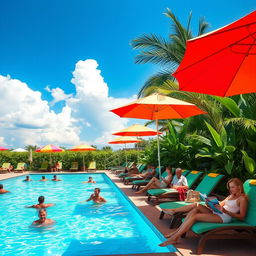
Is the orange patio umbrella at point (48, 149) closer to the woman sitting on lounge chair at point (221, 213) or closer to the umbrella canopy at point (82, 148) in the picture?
the umbrella canopy at point (82, 148)

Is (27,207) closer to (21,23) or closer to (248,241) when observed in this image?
(248,241)

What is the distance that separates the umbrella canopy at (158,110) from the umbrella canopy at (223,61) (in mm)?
3214

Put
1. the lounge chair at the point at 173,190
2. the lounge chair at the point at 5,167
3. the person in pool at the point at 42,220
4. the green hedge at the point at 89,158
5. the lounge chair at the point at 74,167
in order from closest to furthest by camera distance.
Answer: the person in pool at the point at 42,220, the lounge chair at the point at 173,190, the lounge chair at the point at 5,167, the lounge chair at the point at 74,167, the green hedge at the point at 89,158

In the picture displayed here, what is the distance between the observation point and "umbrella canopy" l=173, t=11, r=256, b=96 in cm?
328

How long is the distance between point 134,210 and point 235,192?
367 cm

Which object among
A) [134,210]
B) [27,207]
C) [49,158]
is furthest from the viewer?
[49,158]

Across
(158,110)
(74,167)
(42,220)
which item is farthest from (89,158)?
(42,220)

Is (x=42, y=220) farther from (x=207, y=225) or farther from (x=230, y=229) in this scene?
(x=230, y=229)

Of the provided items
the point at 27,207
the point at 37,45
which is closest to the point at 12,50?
the point at 37,45

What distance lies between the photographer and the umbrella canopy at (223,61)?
3281 mm

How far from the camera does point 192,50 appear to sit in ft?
11.6

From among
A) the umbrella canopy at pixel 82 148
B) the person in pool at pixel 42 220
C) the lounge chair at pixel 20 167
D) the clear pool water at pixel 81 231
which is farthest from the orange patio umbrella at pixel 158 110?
the lounge chair at pixel 20 167

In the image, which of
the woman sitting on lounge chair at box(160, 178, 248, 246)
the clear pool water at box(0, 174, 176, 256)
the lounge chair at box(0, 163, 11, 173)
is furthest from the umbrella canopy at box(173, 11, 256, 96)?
the lounge chair at box(0, 163, 11, 173)

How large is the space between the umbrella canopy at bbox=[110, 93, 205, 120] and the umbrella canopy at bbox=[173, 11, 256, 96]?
3.21 meters
